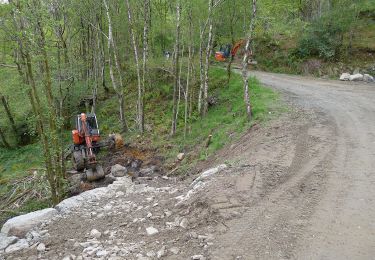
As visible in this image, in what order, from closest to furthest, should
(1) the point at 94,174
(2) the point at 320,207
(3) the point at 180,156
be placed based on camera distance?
(2) the point at 320,207 < (1) the point at 94,174 < (3) the point at 180,156

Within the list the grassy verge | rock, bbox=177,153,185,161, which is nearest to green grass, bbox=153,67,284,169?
the grassy verge

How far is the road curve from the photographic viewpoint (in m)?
6.17

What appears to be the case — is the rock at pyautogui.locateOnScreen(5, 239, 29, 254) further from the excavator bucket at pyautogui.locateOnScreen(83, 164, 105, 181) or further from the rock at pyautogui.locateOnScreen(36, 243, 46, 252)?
the excavator bucket at pyautogui.locateOnScreen(83, 164, 105, 181)

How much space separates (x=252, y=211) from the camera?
7523 mm

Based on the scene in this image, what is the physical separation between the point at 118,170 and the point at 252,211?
921 cm

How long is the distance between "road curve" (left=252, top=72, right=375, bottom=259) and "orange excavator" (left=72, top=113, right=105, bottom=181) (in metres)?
9.53

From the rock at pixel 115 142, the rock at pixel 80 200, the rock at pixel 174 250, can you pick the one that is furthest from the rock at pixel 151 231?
the rock at pixel 115 142

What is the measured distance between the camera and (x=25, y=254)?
7652 millimetres

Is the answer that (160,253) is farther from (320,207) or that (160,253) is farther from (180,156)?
(180,156)

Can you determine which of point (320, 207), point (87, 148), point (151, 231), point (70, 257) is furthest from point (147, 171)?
point (320, 207)

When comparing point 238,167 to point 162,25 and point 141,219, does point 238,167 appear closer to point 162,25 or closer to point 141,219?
point 141,219

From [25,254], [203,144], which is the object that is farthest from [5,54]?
[25,254]

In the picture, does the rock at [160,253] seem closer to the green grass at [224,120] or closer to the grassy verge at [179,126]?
the grassy verge at [179,126]

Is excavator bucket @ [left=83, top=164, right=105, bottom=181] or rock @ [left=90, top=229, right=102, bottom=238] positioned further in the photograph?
excavator bucket @ [left=83, top=164, right=105, bottom=181]
